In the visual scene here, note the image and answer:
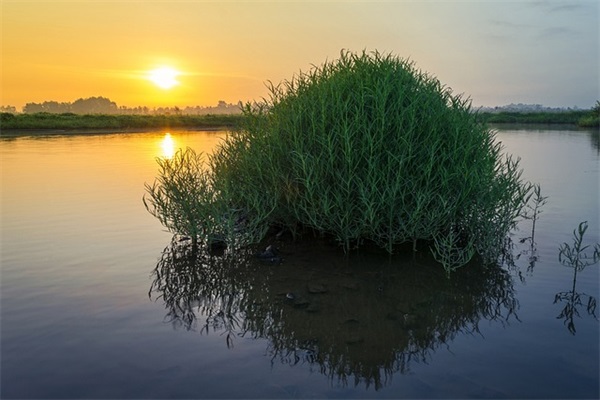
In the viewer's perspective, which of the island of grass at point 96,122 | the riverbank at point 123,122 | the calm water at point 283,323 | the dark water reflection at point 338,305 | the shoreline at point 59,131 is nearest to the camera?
the calm water at point 283,323

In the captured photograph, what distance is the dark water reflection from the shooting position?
738 cm

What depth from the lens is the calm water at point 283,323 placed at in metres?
6.56

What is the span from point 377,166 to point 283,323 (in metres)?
4.04

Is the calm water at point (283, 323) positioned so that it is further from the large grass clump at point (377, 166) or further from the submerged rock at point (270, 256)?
the large grass clump at point (377, 166)

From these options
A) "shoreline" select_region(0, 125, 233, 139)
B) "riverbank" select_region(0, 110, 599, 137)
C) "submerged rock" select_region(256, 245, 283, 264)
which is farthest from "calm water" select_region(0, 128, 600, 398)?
"shoreline" select_region(0, 125, 233, 139)

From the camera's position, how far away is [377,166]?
10594mm

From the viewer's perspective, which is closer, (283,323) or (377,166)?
(283,323)

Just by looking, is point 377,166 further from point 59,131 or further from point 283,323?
point 59,131

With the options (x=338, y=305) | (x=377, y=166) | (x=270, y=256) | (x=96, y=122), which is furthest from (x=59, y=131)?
(x=338, y=305)

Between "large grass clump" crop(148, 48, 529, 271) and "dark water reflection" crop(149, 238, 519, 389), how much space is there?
0.80 m

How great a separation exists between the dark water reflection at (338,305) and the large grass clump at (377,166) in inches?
31.5

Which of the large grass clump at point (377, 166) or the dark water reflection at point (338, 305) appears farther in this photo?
the large grass clump at point (377, 166)

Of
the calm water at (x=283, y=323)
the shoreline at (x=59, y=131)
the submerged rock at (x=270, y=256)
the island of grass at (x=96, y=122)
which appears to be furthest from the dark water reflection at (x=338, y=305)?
the shoreline at (x=59, y=131)

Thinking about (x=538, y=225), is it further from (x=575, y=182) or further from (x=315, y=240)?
(x=575, y=182)
